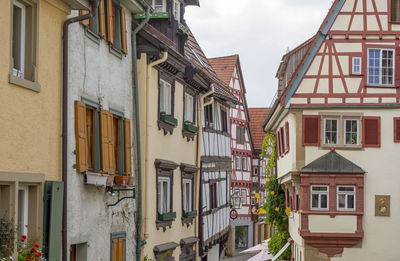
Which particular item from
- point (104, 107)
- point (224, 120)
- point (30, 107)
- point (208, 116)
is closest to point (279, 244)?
point (224, 120)

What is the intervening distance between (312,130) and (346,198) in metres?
2.80

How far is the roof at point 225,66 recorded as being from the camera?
5428 cm

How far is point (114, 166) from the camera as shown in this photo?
15.9 m

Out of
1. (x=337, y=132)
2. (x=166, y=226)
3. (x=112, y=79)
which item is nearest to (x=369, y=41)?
(x=337, y=132)

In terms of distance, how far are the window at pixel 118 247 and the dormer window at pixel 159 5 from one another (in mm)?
6725

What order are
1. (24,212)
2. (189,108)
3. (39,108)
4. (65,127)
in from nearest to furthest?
(24,212), (39,108), (65,127), (189,108)

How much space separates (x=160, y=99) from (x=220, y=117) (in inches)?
418

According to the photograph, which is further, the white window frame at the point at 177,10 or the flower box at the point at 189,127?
the flower box at the point at 189,127

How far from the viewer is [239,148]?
56.2 m

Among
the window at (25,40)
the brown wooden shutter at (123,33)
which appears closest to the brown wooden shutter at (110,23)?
the brown wooden shutter at (123,33)

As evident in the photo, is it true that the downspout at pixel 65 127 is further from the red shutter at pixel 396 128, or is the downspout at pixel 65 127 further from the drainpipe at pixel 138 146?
the red shutter at pixel 396 128

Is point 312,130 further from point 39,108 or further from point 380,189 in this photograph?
point 39,108

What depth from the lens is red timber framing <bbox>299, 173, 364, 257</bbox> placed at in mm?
30719

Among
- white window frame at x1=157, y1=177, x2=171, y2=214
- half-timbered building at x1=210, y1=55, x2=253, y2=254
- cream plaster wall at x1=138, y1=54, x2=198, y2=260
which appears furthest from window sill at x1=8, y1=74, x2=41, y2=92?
half-timbered building at x1=210, y1=55, x2=253, y2=254
